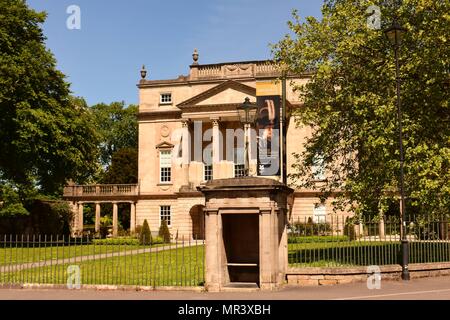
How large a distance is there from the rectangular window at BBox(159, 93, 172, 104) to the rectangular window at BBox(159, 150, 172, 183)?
4886 mm

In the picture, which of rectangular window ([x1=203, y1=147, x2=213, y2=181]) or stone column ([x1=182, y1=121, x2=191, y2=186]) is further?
rectangular window ([x1=203, y1=147, x2=213, y2=181])

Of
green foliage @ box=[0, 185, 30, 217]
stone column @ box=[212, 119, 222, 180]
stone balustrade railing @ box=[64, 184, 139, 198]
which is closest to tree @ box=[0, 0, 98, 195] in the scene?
green foliage @ box=[0, 185, 30, 217]

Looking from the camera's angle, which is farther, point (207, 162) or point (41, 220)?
point (207, 162)

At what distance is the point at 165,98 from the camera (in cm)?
5231

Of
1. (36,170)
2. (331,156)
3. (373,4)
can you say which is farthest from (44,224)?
(373,4)

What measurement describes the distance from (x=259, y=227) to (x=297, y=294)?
1.94 meters

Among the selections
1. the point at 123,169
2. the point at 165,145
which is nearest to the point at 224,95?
the point at 165,145

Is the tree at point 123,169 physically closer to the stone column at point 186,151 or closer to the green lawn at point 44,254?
the stone column at point 186,151

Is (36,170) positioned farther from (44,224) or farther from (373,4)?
(373,4)

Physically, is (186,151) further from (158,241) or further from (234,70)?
(158,241)

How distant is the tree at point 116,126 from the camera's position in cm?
7881

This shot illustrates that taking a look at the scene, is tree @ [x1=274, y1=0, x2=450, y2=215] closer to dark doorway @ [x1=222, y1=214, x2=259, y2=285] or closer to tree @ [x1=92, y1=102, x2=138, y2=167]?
dark doorway @ [x1=222, y1=214, x2=259, y2=285]

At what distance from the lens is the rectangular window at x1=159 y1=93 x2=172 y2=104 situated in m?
52.1

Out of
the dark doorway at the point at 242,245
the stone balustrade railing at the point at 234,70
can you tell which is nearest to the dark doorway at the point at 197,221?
the stone balustrade railing at the point at 234,70
